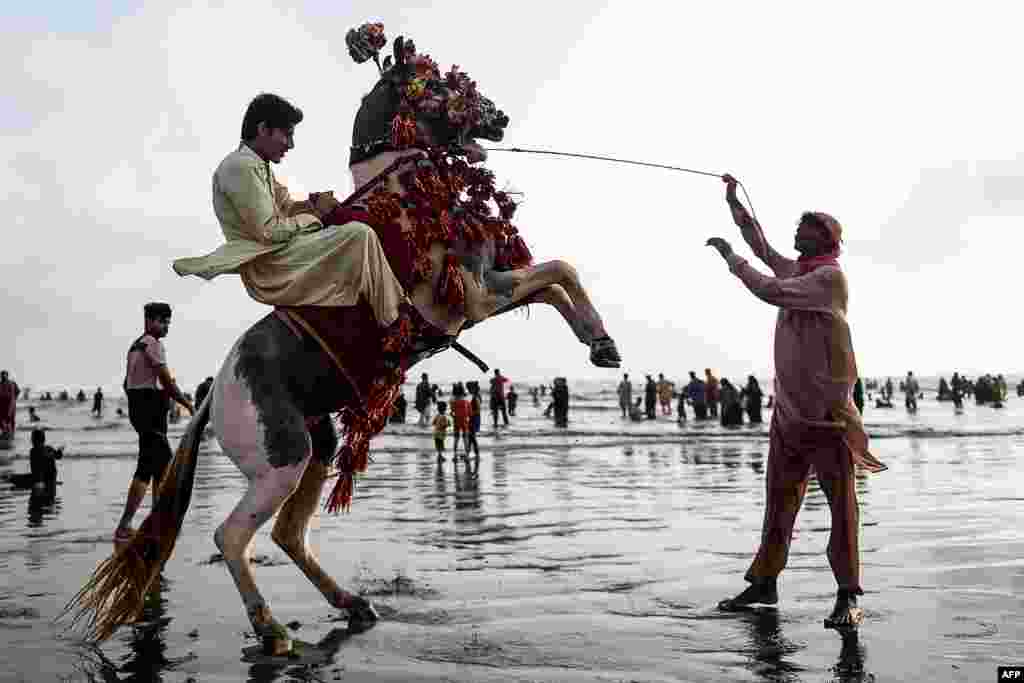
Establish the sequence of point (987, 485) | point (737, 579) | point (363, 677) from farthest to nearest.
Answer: point (987, 485) → point (737, 579) → point (363, 677)

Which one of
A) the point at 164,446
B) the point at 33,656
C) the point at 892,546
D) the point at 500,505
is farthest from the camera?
the point at 500,505

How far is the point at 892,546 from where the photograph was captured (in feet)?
25.8

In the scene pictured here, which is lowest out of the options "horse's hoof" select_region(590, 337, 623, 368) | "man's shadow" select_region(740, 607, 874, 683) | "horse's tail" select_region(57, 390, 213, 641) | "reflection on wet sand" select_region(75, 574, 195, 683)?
"reflection on wet sand" select_region(75, 574, 195, 683)

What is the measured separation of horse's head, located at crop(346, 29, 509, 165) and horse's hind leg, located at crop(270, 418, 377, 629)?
1466mm

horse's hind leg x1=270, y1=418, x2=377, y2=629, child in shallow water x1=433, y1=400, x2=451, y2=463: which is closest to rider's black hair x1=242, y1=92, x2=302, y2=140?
horse's hind leg x1=270, y1=418, x2=377, y2=629

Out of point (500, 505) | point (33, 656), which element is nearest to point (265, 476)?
point (33, 656)

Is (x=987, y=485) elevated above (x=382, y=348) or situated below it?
below

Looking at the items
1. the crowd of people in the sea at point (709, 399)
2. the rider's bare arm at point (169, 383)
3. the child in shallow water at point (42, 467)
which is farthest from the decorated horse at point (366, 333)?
the crowd of people in the sea at point (709, 399)

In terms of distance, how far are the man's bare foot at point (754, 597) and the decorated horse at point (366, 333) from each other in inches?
58.6

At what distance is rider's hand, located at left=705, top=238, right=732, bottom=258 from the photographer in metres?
5.90

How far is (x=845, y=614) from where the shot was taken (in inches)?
204

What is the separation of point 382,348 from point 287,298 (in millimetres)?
502

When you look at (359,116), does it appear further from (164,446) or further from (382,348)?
(164,446)

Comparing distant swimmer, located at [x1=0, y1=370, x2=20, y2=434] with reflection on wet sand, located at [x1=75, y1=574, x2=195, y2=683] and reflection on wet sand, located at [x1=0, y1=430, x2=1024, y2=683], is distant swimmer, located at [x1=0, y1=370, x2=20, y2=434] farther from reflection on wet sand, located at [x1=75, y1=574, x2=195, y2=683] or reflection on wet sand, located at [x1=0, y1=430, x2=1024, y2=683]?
reflection on wet sand, located at [x1=75, y1=574, x2=195, y2=683]
